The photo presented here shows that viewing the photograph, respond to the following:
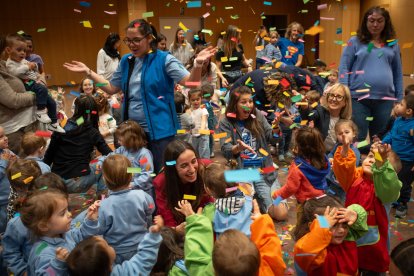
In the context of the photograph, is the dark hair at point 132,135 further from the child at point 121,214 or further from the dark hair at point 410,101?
the dark hair at point 410,101

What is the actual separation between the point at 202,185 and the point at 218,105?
408 cm

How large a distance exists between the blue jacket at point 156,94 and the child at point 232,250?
114cm

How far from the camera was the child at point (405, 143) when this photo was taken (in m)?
3.60

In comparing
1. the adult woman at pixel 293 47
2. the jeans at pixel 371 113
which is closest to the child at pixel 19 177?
the jeans at pixel 371 113

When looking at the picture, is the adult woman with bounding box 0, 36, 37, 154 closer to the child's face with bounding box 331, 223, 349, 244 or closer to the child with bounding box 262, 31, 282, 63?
the child's face with bounding box 331, 223, 349, 244

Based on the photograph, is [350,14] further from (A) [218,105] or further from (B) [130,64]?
(B) [130,64]

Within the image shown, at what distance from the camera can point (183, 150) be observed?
2.71m

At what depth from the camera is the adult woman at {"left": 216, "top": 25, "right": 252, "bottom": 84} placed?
6.57m

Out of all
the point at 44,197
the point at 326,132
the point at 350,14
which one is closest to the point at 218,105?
the point at 326,132

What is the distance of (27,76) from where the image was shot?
13.2 ft

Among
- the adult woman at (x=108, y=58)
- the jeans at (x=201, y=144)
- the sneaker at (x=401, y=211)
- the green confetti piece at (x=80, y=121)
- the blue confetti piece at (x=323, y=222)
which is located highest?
the adult woman at (x=108, y=58)

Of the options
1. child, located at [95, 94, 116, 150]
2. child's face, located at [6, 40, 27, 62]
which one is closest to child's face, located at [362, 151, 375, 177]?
child, located at [95, 94, 116, 150]

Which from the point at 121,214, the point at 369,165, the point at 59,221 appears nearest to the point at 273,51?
the point at 369,165

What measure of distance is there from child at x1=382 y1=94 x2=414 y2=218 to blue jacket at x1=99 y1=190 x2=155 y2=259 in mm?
2598
